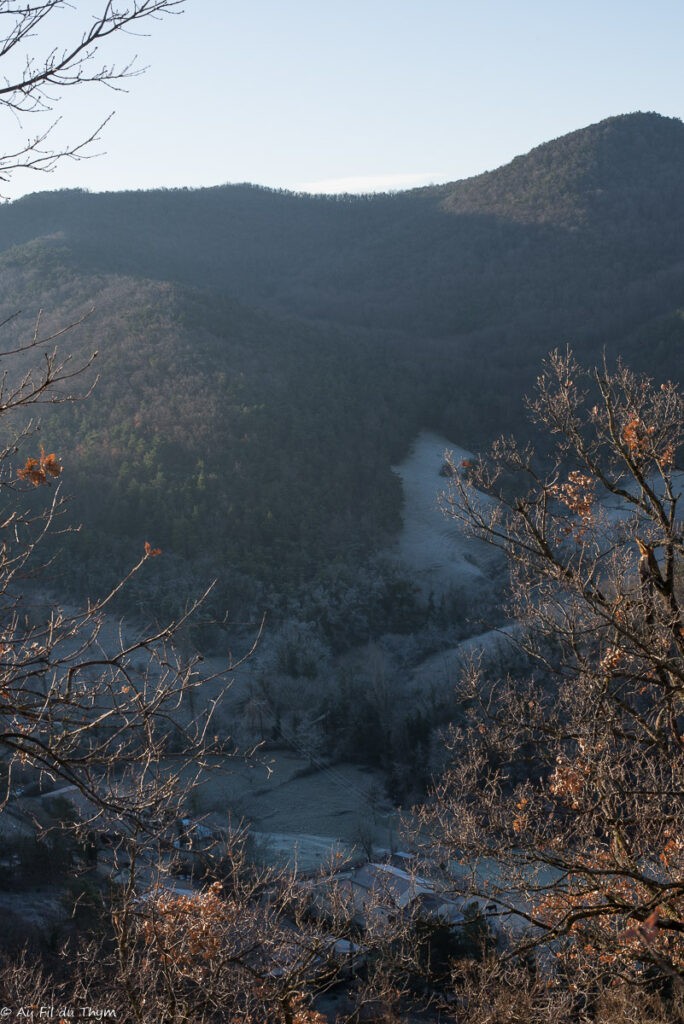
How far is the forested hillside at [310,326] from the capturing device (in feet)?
102

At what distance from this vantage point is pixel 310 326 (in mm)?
48469

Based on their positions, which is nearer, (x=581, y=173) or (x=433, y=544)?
(x=433, y=544)

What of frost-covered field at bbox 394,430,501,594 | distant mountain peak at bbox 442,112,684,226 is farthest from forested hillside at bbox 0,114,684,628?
A: frost-covered field at bbox 394,430,501,594

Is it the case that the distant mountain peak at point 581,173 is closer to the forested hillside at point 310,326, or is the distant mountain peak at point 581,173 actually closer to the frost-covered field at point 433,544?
the forested hillside at point 310,326

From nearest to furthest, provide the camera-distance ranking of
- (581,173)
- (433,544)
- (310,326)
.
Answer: (433,544), (310,326), (581,173)

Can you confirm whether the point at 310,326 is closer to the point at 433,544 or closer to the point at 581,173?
the point at 433,544

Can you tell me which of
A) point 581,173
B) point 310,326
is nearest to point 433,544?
point 310,326

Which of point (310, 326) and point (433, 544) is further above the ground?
point (310, 326)

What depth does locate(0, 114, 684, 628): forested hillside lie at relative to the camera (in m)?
31.0

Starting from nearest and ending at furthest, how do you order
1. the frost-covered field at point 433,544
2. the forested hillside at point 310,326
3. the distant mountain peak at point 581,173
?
the forested hillside at point 310,326
the frost-covered field at point 433,544
the distant mountain peak at point 581,173

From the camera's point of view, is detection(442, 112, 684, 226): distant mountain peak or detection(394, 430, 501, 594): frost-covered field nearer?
detection(394, 430, 501, 594): frost-covered field

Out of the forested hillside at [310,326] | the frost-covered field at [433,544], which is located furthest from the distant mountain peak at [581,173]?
the frost-covered field at [433,544]

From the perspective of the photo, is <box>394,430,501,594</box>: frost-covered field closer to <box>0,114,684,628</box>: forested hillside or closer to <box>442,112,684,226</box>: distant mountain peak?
<box>0,114,684,628</box>: forested hillside

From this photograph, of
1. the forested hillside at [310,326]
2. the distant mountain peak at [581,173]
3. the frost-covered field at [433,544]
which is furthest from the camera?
the distant mountain peak at [581,173]
